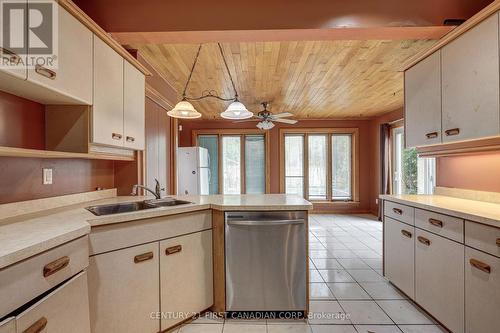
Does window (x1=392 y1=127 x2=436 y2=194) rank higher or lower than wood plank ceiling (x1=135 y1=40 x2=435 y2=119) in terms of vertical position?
lower

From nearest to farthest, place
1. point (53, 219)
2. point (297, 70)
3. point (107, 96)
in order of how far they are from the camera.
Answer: point (53, 219) → point (107, 96) → point (297, 70)

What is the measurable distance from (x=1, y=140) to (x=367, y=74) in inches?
149

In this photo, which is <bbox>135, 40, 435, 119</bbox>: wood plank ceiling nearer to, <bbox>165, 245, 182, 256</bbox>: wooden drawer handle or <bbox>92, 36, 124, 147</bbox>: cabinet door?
<bbox>92, 36, 124, 147</bbox>: cabinet door

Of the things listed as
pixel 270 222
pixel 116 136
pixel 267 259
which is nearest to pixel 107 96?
pixel 116 136

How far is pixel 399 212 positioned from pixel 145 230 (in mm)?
2171

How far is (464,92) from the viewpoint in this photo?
1779 millimetres

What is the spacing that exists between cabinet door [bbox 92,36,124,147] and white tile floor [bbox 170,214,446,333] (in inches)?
62.3

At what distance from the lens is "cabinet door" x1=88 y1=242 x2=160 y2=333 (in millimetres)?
1409

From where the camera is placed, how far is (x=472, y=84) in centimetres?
172

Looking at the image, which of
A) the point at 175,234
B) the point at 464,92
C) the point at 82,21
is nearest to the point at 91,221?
the point at 175,234

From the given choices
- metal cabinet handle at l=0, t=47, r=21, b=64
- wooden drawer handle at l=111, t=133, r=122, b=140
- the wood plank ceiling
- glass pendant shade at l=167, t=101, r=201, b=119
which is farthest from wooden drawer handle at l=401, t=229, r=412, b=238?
metal cabinet handle at l=0, t=47, r=21, b=64

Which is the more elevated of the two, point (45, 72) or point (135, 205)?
point (45, 72)

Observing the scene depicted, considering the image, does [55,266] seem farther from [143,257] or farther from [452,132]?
[452,132]

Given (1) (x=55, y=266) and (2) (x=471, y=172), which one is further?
(2) (x=471, y=172)
